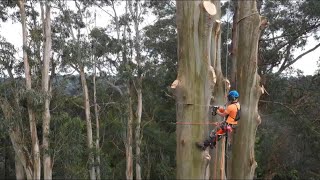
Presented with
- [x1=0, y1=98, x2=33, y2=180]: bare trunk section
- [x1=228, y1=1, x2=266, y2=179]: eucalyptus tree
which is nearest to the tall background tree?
[x1=0, y1=98, x2=33, y2=180]: bare trunk section

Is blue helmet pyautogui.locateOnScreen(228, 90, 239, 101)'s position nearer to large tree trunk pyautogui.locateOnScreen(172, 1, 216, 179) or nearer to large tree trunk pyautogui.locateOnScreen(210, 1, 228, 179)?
large tree trunk pyautogui.locateOnScreen(210, 1, 228, 179)

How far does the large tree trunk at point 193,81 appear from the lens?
3385 millimetres

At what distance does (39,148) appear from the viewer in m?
15.8

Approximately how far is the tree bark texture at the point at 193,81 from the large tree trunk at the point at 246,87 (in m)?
1.92

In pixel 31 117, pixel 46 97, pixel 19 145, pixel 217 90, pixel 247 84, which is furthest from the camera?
pixel 19 145

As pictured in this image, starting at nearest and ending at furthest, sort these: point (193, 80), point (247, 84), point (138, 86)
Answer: point (193, 80), point (247, 84), point (138, 86)

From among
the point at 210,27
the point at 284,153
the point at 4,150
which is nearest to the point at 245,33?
the point at 210,27

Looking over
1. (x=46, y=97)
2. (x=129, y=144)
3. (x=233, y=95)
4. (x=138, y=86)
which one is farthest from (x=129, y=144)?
(x=233, y=95)

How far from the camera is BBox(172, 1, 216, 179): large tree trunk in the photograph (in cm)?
338

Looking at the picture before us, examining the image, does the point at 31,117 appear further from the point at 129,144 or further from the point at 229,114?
the point at 229,114

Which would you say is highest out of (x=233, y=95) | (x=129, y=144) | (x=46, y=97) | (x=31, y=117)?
(x=233, y=95)

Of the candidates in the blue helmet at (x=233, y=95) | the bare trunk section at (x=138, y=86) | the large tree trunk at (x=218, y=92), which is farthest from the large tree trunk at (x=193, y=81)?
the bare trunk section at (x=138, y=86)

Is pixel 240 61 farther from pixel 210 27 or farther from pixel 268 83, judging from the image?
pixel 268 83

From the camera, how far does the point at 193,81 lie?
339 centimetres
